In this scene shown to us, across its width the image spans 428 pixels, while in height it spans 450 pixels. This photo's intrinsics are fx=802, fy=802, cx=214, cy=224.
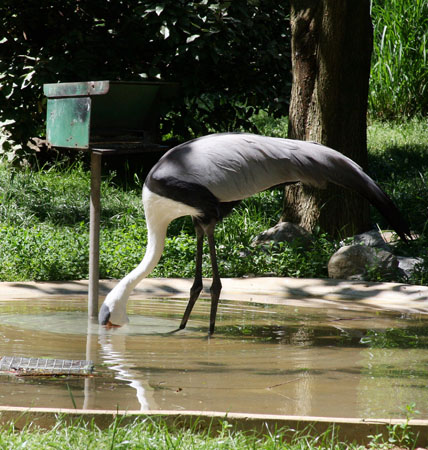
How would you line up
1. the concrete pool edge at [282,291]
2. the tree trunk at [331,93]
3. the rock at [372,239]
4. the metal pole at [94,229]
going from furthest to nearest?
the tree trunk at [331,93] < the rock at [372,239] < the concrete pool edge at [282,291] < the metal pole at [94,229]

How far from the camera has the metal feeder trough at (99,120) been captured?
505cm

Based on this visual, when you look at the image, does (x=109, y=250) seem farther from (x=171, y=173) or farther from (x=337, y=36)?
(x=337, y=36)

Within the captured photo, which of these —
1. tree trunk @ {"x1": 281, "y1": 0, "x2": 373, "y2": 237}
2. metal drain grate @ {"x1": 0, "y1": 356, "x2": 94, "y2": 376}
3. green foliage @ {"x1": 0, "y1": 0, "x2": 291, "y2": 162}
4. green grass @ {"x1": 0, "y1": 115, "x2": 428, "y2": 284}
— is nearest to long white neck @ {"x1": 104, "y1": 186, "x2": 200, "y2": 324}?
metal drain grate @ {"x1": 0, "y1": 356, "x2": 94, "y2": 376}

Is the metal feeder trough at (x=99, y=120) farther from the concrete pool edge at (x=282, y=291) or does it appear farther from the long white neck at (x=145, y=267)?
the concrete pool edge at (x=282, y=291)

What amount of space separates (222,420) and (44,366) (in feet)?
4.06

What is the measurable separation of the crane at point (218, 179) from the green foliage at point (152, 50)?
3.66 metres

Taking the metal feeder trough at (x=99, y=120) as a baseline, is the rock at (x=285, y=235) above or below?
below

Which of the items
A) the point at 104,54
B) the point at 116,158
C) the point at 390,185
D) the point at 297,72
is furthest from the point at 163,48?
the point at 390,185

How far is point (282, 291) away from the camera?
6582mm

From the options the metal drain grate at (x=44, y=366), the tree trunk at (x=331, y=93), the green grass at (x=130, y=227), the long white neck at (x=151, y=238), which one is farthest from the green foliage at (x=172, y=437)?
the tree trunk at (x=331, y=93)

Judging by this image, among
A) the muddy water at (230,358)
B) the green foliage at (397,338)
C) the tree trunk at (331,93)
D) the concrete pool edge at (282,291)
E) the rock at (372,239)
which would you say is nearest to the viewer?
the muddy water at (230,358)

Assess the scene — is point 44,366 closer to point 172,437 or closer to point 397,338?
point 172,437

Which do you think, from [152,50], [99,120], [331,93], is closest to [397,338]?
[99,120]

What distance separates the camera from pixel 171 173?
5172 mm
